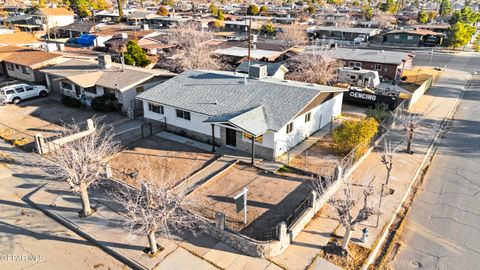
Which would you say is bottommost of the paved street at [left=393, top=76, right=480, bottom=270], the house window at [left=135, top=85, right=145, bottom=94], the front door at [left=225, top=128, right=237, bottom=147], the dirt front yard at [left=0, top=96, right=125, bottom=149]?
the paved street at [left=393, top=76, right=480, bottom=270]

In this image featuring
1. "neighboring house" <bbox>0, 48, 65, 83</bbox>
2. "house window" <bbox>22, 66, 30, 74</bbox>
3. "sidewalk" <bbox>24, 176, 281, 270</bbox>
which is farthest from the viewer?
"house window" <bbox>22, 66, 30, 74</bbox>

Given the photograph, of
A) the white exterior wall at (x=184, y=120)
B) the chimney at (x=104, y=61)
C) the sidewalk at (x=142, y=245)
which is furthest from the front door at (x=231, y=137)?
the chimney at (x=104, y=61)

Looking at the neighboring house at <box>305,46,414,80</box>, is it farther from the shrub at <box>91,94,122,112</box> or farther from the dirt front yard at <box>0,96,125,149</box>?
the dirt front yard at <box>0,96,125,149</box>

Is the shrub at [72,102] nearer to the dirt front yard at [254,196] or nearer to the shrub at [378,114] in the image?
the dirt front yard at [254,196]

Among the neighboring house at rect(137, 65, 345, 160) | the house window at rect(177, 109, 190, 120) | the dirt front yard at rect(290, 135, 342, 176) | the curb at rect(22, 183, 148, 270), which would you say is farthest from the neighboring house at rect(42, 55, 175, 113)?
the dirt front yard at rect(290, 135, 342, 176)

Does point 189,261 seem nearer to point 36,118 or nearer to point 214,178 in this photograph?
point 214,178

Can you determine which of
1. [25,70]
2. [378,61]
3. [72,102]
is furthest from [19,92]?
[378,61]

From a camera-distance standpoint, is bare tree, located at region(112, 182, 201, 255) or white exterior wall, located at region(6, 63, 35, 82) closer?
bare tree, located at region(112, 182, 201, 255)
